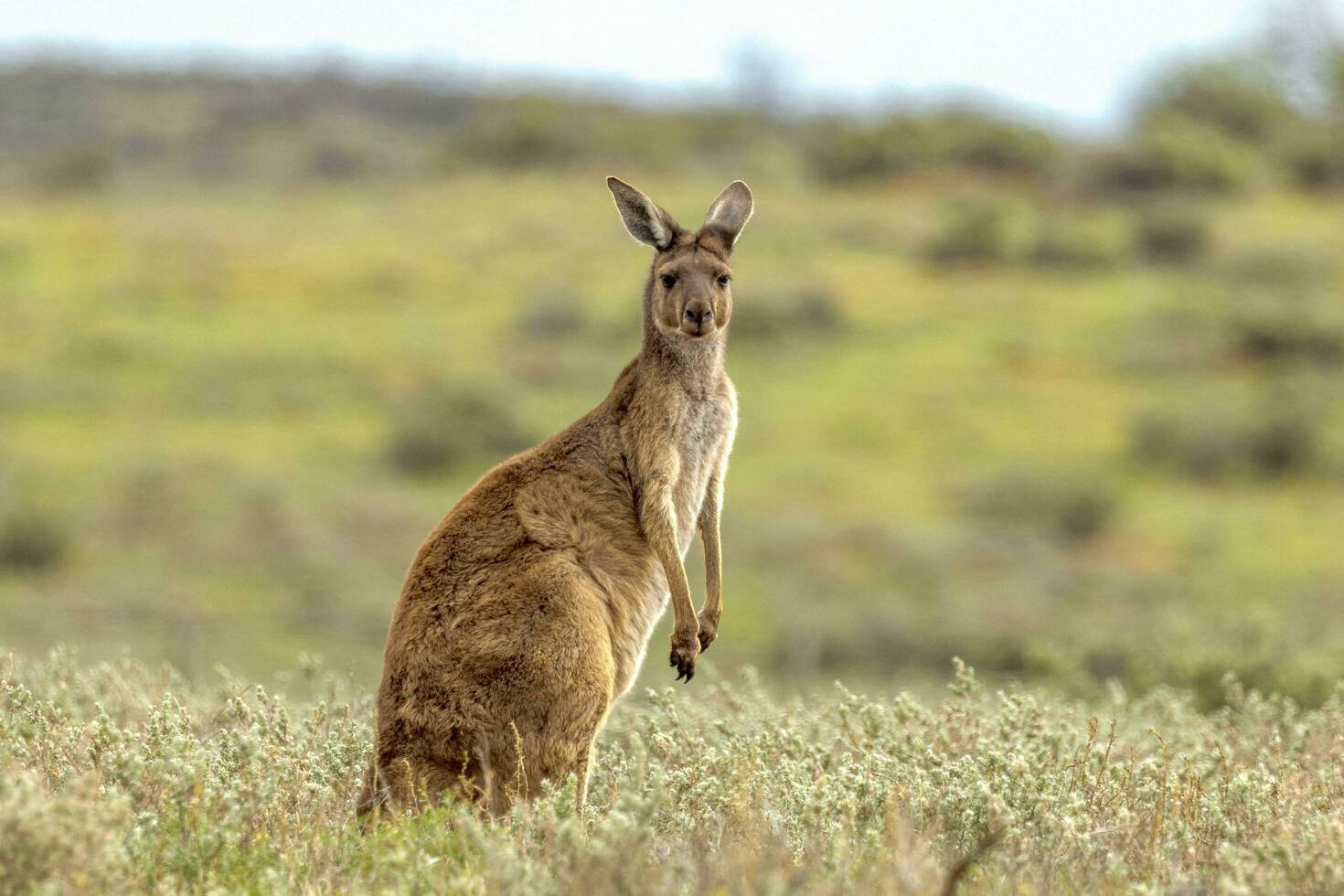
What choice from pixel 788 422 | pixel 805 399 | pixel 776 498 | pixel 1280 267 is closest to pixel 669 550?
pixel 776 498

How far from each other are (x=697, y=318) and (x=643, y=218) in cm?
52

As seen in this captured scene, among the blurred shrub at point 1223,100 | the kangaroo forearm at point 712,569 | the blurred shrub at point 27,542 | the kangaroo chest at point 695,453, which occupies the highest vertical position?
the blurred shrub at point 1223,100

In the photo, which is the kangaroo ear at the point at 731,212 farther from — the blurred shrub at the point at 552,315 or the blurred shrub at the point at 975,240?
the blurred shrub at the point at 975,240

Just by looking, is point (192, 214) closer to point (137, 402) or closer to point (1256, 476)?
point (137, 402)

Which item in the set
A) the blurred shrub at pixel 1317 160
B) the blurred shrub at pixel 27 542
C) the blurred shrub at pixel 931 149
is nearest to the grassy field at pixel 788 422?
the blurred shrub at pixel 27 542

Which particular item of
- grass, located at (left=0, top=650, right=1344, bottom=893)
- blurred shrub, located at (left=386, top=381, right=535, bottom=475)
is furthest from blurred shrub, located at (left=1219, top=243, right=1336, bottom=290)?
grass, located at (left=0, top=650, right=1344, bottom=893)

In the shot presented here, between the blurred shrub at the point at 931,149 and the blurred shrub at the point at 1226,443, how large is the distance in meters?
23.8

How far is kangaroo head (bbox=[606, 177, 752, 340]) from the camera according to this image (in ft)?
19.3

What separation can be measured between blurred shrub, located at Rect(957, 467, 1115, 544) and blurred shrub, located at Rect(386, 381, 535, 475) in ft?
23.2

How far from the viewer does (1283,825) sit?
178 inches

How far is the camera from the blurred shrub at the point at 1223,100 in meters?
55.5

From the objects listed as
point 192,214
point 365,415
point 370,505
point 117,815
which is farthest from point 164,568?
point 192,214

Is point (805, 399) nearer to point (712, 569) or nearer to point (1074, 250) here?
point (1074, 250)

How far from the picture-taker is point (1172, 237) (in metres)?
36.6
